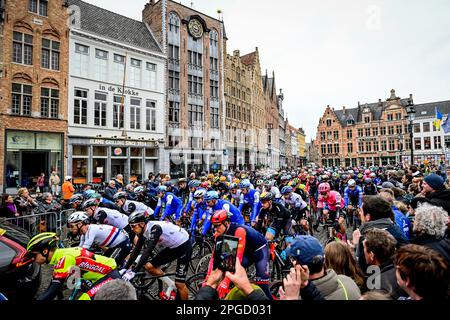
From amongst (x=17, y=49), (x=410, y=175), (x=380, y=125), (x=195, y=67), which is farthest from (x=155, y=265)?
(x=380, y=125)

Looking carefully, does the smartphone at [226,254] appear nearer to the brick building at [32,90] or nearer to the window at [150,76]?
the brick building at [32,90]

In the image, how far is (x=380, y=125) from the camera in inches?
2486

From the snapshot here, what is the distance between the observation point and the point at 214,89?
3522 cm

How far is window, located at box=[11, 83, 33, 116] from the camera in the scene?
18.8m

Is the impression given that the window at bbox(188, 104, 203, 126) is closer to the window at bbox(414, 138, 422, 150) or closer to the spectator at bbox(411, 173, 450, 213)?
the spectator at bbox(411, 173, 450, 213)

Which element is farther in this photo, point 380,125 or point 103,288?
point 380,125

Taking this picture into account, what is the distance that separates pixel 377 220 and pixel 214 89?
33080mm

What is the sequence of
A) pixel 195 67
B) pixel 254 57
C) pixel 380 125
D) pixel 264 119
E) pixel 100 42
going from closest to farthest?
pixel 100 42
pixel 195 67
pixel 254 57
pixel 264 119
pixel 380 125

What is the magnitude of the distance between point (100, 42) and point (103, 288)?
25.9m

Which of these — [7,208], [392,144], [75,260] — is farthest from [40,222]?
[392,144]

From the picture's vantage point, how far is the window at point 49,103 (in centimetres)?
2020

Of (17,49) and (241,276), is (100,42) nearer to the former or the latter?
(17,49)

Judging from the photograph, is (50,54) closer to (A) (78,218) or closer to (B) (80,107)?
(B) (80,107)

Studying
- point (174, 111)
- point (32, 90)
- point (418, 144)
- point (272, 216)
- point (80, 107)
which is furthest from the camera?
point (418, 144)
